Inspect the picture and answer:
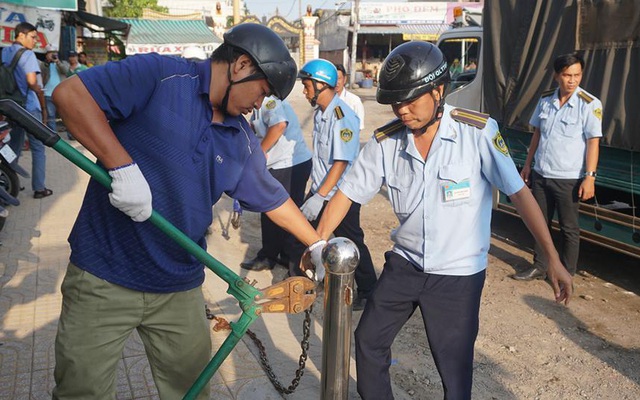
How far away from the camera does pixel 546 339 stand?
416cm

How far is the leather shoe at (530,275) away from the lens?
5.21 meters

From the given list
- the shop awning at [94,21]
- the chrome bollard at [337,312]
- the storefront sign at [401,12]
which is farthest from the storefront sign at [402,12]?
the chrome bollard at [337,312]

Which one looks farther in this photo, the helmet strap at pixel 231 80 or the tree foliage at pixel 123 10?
the tree foliage at pixel 123 10

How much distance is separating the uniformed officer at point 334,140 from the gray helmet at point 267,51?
227 cm

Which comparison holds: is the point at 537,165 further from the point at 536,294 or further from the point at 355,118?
the point at 355,118

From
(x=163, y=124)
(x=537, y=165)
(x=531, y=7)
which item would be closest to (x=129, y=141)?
(x=163, y=124)

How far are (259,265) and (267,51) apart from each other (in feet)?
11.8

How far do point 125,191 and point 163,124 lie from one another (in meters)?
0.29

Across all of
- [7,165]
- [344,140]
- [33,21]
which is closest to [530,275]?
[344,140]

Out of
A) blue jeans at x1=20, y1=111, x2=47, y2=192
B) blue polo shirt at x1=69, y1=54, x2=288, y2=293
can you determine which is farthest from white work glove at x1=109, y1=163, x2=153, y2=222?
blue jeans at x1=20, y1=111, x2=47, y2=192

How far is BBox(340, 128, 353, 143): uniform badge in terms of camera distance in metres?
4.39

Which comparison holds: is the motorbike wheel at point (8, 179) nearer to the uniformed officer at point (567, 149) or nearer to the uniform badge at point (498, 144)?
the uniformed officer at point (567, 149)

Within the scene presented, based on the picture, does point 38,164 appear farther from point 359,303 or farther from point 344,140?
point 359,303

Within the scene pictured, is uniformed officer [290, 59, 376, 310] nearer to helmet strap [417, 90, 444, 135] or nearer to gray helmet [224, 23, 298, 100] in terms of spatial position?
helmet strap [417, 90, 444, 135]
